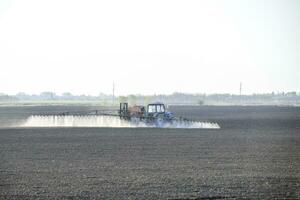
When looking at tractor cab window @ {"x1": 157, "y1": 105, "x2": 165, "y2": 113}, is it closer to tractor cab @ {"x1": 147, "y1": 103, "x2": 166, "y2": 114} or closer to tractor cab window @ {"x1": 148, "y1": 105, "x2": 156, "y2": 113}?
tractor cab @ {"x1": 147, "y1": 103, "x2": 166, "y2": 114}

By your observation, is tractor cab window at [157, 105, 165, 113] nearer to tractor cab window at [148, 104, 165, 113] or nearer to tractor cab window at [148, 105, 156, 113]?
tractor cab window at [148, 104, 165, 113]

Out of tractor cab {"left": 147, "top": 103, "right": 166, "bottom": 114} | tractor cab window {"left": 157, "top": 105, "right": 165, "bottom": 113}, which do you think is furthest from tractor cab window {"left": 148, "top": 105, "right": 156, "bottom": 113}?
tractor cab window {"left": 157, "top": 105, "right": 165, "bottom": 113}

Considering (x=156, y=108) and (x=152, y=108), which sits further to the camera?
(x=152, y=108)

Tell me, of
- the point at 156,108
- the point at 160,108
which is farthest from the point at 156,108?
the point at 160,108

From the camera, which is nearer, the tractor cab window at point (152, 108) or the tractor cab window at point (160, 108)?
the tractor cab window at point (160, 108)

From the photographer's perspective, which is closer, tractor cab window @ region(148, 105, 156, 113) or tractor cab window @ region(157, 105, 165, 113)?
tractor cab window @ region(157, 105, 165, 113)

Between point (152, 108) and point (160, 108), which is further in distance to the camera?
point (152, 108)

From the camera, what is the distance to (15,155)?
2469 centimetres

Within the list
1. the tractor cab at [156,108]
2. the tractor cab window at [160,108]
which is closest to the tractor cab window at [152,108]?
the tractor cab at [156,108]

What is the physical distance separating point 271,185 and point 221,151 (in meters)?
9.27

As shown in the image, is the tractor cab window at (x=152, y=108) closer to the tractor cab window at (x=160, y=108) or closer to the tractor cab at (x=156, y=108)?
the tractor cab at (x=156, y=108)

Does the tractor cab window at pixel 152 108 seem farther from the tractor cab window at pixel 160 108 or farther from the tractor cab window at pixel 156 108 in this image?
the tractor cab window at pixel 160 108

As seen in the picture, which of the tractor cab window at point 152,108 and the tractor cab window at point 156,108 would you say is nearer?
the tractor cab window at point 156,108

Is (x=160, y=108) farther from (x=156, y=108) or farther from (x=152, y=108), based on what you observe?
(x=152, y=108)
